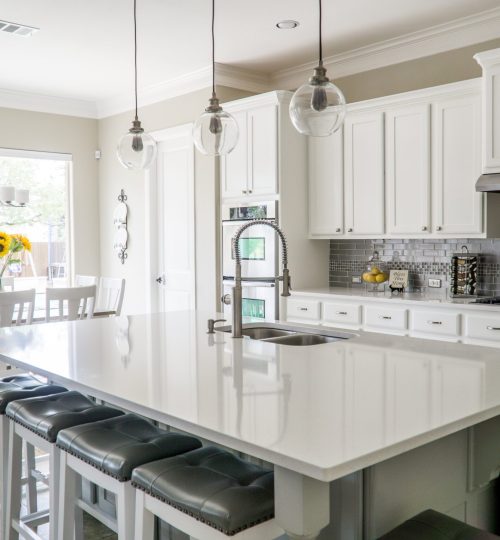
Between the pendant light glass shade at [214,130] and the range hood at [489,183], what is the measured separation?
5.66 feet

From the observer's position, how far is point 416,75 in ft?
15.6

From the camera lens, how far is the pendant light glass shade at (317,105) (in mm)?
2348

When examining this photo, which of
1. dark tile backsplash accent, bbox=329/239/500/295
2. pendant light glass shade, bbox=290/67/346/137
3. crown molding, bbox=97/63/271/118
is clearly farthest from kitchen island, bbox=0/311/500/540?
crown molding, bbox=97/63/271/118

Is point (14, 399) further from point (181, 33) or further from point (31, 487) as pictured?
point (181, 33)

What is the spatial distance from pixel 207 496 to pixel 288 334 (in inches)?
59.1

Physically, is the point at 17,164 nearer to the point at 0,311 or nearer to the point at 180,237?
the point at 180,237

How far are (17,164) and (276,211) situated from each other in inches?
121

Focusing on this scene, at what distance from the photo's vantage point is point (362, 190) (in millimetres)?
4770

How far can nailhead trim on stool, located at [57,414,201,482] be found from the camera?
183 centimetres

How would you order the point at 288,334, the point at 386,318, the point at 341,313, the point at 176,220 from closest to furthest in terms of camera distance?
the point at 288,334 < the point at 386,318 < the point at 341,313 < the point at 176,220

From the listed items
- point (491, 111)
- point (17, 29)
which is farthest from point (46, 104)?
point (491, 111)

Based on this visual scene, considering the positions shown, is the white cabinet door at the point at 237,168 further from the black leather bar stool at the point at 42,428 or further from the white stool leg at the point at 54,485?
the white stool leg at the point at 54,485

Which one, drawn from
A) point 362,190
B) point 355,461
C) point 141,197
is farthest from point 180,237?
point 355,461

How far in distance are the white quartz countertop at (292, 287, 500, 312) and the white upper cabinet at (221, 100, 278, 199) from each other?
89 cm
